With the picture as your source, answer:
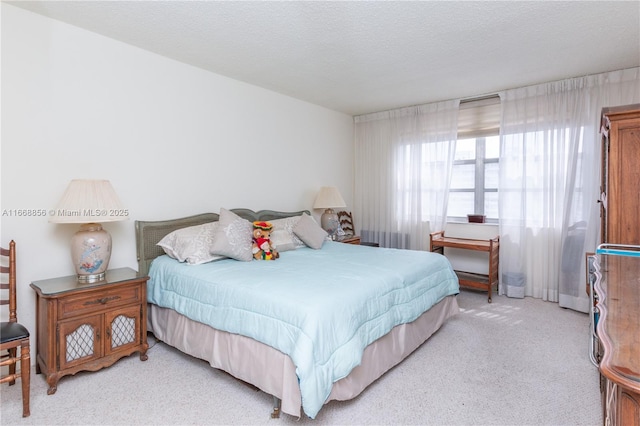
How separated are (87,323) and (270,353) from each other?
1.34 meters

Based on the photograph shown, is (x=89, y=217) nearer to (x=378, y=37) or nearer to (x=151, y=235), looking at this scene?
(x=151, y=235)

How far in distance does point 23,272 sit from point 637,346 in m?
3.26

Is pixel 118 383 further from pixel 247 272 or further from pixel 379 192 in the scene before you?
pixel 379 192

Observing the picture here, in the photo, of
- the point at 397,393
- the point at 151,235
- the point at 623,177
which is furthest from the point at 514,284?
the point at 151,235

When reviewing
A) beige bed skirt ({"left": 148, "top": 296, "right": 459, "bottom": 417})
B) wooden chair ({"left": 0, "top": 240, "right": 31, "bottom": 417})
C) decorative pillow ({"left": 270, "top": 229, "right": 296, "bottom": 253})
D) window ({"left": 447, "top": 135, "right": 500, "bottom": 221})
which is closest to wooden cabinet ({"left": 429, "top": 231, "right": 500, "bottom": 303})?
window ({"left": 447, "top": 135, "right": 500, "bottom": 221})

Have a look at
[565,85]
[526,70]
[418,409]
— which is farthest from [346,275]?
[565,85]

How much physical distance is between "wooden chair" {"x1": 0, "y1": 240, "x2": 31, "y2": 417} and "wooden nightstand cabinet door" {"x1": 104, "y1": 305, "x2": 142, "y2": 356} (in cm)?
48

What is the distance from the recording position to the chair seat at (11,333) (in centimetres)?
191

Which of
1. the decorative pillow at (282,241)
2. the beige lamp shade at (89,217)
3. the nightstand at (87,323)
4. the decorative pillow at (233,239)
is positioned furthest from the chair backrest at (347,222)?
the beige lamp shade at (89,217)

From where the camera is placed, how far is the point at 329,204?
4.56 meters

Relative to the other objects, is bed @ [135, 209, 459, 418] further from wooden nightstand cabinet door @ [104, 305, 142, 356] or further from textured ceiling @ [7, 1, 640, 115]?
textured ceiling @ [7, 1, 640, 115]

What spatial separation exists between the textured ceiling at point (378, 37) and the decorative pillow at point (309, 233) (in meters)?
→ 1.57

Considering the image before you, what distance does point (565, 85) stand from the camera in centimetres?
377

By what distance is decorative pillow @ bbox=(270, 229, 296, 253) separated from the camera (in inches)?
135
